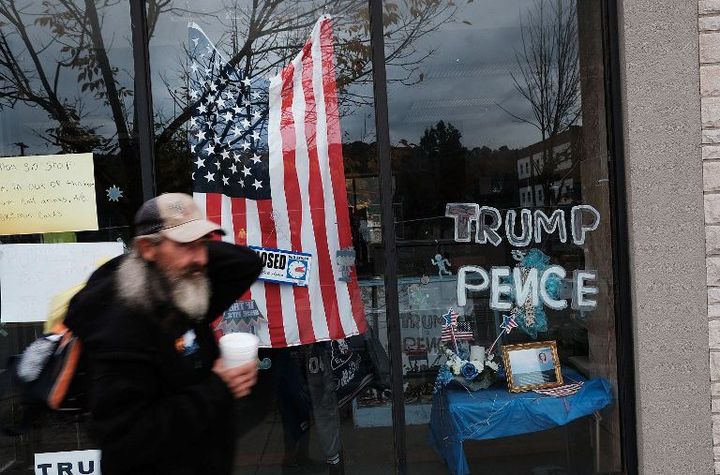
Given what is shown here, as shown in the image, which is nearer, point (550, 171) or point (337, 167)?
point (337, 167)

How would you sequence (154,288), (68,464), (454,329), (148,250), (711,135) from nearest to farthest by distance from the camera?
1. (154,288)
2. (148,250)
3. (711,135)
4. (68,464)
5. (454,329)

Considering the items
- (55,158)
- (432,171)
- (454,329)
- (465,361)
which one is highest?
(55,158)

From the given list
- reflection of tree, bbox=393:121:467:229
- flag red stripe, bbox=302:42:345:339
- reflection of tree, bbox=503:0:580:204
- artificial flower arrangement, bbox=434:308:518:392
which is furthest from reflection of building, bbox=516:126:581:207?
flag red stripe, bbox=302:42:345:339

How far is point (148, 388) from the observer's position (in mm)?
2070

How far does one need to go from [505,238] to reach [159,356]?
2951 millimetres

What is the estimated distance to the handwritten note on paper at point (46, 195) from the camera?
4.36 metres

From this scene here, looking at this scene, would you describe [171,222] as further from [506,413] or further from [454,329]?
[506,413]

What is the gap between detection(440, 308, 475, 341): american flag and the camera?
4.65 m

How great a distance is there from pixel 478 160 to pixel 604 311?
4.13 ft

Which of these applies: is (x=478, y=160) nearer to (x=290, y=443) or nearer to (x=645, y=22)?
(x=645, y=22)

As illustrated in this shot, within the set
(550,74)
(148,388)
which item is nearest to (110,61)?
(550,74)

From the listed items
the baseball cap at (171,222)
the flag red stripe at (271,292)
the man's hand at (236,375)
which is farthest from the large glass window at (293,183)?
the man's hand at (236,375)

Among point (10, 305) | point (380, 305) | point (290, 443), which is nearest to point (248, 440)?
point (290, 443)

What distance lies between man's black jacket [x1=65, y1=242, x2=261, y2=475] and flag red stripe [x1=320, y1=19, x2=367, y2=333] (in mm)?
2218
